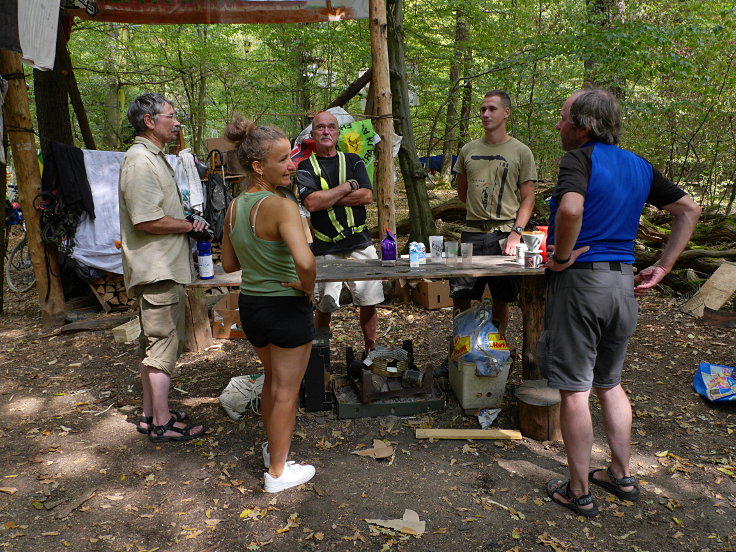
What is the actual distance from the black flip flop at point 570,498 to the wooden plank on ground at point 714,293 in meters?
3.69

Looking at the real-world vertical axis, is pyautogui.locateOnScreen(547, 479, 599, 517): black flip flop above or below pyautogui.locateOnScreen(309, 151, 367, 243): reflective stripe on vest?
below

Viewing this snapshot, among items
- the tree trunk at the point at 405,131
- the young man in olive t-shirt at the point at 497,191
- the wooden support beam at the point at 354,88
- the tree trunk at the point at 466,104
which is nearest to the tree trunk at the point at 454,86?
the tree trunk at the point at 466,104

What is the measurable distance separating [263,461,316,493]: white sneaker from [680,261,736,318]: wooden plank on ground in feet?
15.0

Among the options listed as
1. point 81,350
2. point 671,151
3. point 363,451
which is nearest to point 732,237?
point 671,151

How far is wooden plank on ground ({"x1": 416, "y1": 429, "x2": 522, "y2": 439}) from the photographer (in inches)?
135

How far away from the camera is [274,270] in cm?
260

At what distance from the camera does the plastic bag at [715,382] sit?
3759 millimetres

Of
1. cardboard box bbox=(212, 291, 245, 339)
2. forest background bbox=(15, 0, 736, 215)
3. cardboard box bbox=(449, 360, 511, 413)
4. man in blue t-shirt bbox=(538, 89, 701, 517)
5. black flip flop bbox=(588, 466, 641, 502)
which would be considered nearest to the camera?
man in blue t-shirt bbox=(538, 89, 701, 517)

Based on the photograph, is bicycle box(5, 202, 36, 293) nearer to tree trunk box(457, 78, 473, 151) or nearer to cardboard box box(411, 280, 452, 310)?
cardboard box box(411, 280, 452, 310)

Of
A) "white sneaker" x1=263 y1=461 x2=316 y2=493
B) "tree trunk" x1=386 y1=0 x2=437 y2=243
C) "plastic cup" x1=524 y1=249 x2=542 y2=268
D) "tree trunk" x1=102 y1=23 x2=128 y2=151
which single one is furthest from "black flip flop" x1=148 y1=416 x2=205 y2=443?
"tree trunk" x1=102 y1=23 x2=128 y2=151

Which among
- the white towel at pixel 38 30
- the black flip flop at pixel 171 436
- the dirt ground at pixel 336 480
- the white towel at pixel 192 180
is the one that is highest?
the white towel at pixel 38 30

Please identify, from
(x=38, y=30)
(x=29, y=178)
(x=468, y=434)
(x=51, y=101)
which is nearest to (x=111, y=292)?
(x=29, y=178)

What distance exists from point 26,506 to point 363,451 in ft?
6.02

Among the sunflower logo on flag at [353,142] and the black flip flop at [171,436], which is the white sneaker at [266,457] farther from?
the sunflower logo on flag at [353,142]
